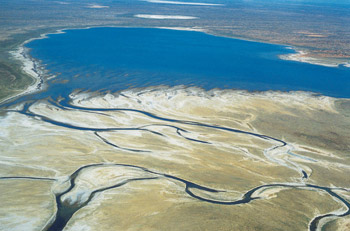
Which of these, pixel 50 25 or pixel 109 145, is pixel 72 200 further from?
pixel 50 25

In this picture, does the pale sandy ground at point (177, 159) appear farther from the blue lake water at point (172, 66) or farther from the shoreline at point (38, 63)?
the blue lake water at point (172, 66)

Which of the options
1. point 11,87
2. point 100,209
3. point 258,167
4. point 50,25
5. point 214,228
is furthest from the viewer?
point 50,25

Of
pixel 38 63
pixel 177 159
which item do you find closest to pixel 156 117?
pixel 177 159

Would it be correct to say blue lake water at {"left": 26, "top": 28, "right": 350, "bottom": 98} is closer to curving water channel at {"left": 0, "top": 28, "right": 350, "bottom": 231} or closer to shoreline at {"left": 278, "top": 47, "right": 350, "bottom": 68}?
curving water channel at {"left": 0, "top": 28, "right": 350, "bottom": 231}

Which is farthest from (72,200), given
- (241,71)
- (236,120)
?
(241,71)

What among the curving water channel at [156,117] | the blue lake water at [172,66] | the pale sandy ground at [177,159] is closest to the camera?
the pale sandy ground at [177,159]

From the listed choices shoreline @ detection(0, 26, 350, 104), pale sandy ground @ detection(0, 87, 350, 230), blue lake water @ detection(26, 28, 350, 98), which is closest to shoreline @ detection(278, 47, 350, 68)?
shoreline @ detection(0, 26, 350, 104)

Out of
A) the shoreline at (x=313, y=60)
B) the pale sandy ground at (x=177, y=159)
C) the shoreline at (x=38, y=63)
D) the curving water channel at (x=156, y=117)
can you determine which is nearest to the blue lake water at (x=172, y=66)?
the curving water channel at (x=156, y=117)
